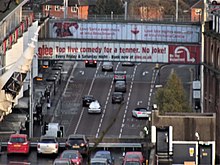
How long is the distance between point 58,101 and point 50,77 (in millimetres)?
6478

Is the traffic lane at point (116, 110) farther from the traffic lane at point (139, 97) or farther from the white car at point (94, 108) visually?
the white car at point (94, 108)

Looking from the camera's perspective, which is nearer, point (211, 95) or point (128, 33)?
point (211, 95)

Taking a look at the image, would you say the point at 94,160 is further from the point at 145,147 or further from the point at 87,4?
the point at 87,4

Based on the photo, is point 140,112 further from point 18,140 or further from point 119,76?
point 18,140

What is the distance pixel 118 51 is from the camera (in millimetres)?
61531

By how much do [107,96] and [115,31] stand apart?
4.11 metres

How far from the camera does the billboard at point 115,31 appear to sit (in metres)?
63.3

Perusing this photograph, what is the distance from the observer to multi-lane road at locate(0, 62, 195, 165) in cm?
5556

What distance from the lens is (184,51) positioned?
61.3m

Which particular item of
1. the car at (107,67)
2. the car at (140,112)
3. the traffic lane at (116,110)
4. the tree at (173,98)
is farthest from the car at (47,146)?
the car at (107,67)

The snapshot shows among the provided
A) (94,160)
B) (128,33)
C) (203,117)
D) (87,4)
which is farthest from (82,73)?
(94,160)

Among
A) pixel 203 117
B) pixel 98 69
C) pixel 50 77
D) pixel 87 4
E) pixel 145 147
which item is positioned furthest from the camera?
pixel 87 4

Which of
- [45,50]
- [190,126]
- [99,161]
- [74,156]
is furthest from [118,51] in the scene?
[99,161]

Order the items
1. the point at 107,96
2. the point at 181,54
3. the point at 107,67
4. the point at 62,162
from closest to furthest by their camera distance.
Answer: the point at 62,162 → the point at 181,54 → the point at 107,96 → the point at 107,67
